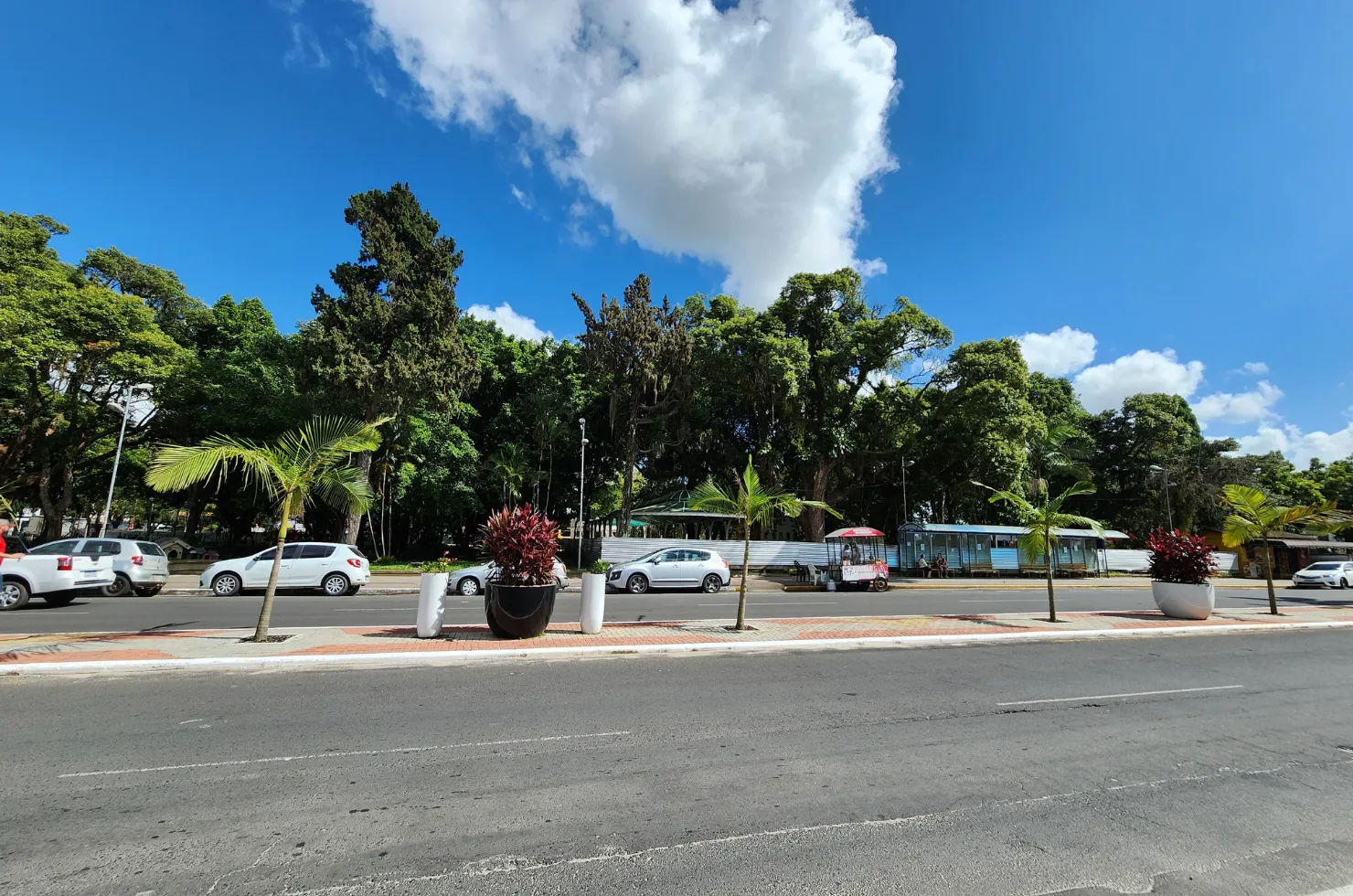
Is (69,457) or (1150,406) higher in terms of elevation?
(1150,406)

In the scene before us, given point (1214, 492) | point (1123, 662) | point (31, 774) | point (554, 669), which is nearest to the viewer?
point (31, 774)

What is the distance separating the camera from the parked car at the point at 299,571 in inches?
689

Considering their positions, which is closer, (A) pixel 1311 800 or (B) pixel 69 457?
(A) pixel 1311 800

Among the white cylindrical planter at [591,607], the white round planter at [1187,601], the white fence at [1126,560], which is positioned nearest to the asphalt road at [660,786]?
the white cylindrical planter at [591,607]

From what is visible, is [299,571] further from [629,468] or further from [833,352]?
[833,352]

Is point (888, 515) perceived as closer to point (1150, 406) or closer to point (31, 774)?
point (1150, 406)

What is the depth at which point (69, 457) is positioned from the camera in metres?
30.0

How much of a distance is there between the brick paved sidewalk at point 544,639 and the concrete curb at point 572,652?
0.06 ft

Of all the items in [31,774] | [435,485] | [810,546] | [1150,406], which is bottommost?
[31,774]

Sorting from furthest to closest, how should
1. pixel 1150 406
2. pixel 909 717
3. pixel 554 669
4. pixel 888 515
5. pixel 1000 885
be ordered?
pixel 1150 406 → pixel 888 515 → pixel 554 669 → pixel 909 717 → pixel 1000 885

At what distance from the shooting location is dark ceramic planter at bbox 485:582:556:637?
971 centimetres

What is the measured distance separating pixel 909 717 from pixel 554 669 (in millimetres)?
4359

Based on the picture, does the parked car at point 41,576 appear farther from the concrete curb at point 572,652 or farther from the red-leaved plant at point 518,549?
the red-leaved plant at point 518,549

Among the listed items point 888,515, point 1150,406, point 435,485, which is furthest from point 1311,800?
point 1150,406
